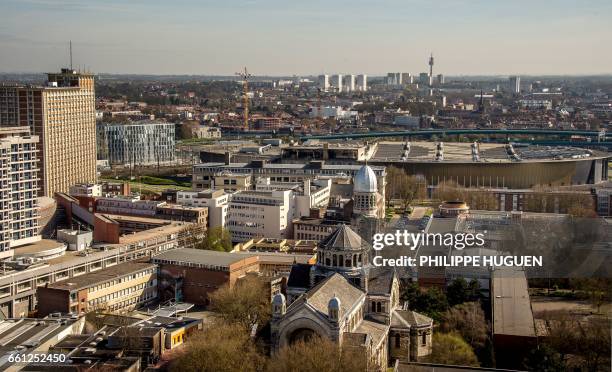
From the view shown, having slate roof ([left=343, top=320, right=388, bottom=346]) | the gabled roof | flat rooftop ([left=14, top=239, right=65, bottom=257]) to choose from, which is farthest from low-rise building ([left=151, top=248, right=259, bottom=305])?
slate roof ([left=343, top=320, right=388, bottom=346])

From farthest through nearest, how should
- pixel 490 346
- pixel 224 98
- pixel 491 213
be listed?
pixel 224 98 → pixel 491 213 → pixel 490 346

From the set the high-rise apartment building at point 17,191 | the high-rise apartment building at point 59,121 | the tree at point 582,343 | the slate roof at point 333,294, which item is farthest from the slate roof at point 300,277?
the high-rise apartment building at point 59,121

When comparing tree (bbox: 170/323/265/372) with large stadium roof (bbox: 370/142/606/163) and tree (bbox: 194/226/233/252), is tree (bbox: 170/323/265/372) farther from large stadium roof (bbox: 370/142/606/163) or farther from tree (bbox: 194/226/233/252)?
large stadium roof (bbox: 370/142/606/163)

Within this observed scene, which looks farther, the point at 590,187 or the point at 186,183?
the point at 186,183

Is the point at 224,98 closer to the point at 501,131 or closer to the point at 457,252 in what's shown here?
the point at 501,131

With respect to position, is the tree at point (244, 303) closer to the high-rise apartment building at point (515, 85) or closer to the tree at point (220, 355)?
the tree at point (220, 355)

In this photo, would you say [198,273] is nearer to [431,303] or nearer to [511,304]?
[431,303]

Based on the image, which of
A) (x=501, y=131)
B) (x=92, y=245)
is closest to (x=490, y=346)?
(x=92, y=245)
